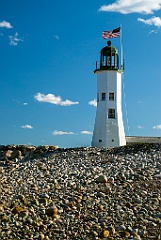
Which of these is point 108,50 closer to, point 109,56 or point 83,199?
point 109,56

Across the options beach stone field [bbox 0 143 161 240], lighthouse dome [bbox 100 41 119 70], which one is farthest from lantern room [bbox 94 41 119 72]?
beach stone field [bbox 0 143 161 240]

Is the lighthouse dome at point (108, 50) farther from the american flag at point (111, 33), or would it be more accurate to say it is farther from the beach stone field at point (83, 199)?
the beach stone field at point (83, 199)

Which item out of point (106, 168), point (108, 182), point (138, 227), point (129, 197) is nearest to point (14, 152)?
point (106, 168)

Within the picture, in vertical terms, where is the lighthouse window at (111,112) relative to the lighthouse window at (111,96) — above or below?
below

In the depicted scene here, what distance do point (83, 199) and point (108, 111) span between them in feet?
56.3

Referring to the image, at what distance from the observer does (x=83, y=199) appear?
43.1 feet

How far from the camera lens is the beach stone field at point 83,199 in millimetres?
11469

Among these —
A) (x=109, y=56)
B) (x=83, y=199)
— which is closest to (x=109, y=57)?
(x=109, y=56)

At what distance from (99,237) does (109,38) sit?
853 inches

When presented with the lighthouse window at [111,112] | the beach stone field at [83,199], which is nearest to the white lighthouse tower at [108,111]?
the lighthouse window at [111,112]

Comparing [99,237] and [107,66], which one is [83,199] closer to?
[99,237]

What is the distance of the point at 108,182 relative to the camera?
14727 millimetres

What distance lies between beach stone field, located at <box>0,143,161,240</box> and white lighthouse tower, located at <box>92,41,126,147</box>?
33.9ft

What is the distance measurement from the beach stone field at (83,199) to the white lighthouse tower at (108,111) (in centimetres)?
1035
